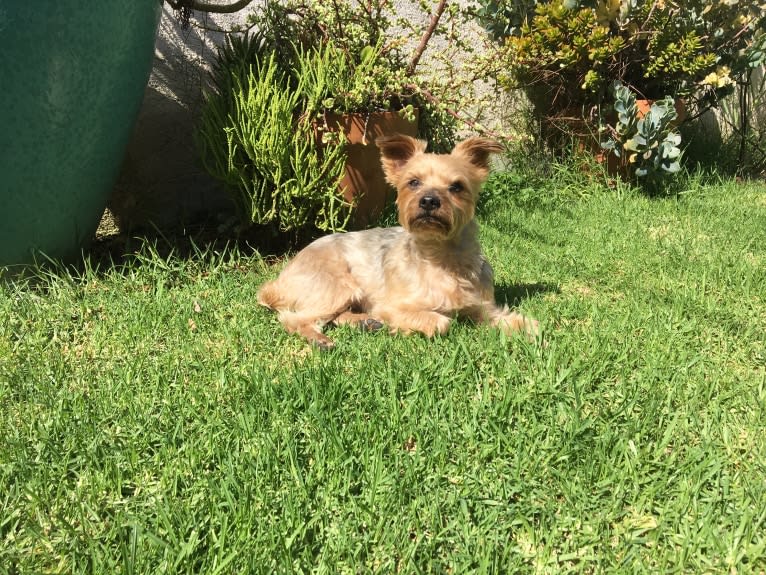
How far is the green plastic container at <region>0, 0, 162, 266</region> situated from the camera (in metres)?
3.62

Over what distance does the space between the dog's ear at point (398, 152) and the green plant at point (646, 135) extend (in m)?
3.11

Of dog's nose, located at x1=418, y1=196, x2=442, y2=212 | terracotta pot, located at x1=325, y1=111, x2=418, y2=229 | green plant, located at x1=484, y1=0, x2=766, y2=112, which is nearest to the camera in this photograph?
dog's nose, located at x1=418, y1=196, x2=442, y2=212

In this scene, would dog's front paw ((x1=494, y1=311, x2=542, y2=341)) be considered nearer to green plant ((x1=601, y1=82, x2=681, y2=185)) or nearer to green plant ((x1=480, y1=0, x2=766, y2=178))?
green plant ((x1=480, y1=0, x2=766, y2=178))

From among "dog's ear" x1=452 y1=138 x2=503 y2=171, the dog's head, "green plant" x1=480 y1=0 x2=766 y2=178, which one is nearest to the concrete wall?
the dog's head

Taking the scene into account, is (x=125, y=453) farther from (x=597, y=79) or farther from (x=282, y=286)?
(x=597, y=79)

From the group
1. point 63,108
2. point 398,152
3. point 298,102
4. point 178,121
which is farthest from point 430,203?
point 178,121

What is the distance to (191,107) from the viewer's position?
19.6 feet

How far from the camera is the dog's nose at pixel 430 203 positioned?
355 centimetres

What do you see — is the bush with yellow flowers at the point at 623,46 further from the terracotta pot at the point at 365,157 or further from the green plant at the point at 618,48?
the terracotta pot at the point at 365,157

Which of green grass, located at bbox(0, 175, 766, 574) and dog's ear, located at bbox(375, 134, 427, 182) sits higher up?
dog's ear, located at bbox(375, 134, 427, 182)

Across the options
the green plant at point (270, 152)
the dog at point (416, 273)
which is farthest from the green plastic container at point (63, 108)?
the dog at point (416, 273)

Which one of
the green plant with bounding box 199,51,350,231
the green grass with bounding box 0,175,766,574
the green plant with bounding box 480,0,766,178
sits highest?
the green plant with bounding box 480,0,766,178

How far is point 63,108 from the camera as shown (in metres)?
3.86

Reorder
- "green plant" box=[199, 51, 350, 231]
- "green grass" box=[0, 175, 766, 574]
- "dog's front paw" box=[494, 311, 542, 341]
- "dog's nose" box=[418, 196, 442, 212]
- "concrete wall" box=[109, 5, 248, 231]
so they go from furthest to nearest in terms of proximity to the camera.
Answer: "concrete wall" box=[109, 5, 248, 231], "green plant" box=[199, 51, 350, 231], "dog's nose" box=[418, 196, 442, 212], "dog's front paw" box=[494, 311, 542, 341], "green grass" box=[0, 175, 766, 574]
